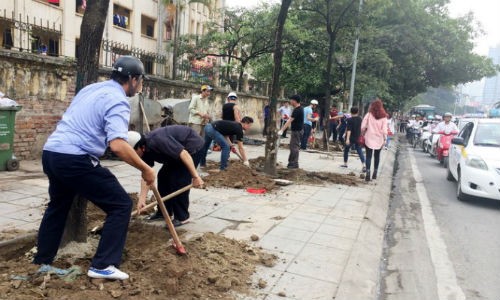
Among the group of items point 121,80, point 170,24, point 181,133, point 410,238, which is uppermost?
point 170,24

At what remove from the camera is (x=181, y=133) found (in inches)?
201

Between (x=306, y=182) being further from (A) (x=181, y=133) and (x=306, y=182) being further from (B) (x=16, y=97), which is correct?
(B) (x=16, y=97)

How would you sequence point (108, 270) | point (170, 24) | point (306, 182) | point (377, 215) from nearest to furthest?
point (108, 270)
point (377, 215)
point (306, 182)
point (170, 24)

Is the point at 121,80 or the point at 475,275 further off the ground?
the point at 121,80

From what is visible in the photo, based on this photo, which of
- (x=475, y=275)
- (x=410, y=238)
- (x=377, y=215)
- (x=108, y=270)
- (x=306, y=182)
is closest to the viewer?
(x=108, y=270)

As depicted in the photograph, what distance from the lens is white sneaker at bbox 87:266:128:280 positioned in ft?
10.8

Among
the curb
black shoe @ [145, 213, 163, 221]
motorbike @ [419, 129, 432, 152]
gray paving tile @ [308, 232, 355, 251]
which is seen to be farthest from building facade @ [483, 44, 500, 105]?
black shoe @ [145, 213, 163, 221]

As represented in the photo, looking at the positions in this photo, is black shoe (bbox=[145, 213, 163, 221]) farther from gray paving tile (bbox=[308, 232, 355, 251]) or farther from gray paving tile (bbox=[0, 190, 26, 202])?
gray paving tile (bbox=[0, 190, 26, 202])

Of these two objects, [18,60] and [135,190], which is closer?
[135,190]

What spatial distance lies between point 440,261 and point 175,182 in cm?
328

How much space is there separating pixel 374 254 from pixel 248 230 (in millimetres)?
1531

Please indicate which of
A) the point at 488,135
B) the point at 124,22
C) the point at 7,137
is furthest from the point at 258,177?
the point at 124,22

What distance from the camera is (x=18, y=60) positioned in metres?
8.02

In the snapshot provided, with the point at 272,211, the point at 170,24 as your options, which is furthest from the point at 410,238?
the point at 170,24
